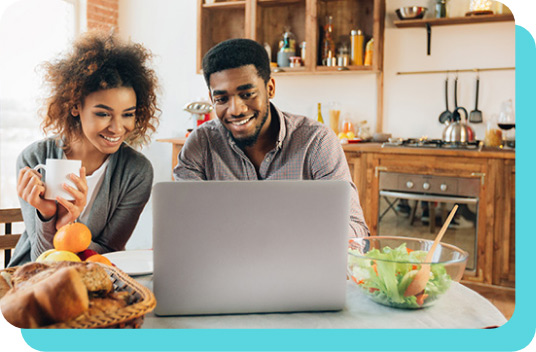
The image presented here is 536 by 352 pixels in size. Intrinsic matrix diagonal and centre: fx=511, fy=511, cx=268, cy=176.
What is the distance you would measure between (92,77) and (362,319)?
1098 millimetres

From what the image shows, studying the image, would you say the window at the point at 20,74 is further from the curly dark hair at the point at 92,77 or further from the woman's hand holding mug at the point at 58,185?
the woman's hand holding mug at the point at 58,185

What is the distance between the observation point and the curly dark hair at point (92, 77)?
1536 millimetres

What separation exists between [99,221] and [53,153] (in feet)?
0.87

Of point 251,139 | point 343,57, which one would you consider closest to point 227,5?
point 343,57

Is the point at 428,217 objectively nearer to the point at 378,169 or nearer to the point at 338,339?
the point at 378,169

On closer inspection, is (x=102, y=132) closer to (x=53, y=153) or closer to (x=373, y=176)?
(x=53, y=153)

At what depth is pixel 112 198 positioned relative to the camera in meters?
1.58

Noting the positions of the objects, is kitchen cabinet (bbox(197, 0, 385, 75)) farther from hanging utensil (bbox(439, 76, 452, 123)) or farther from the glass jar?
the glass jar

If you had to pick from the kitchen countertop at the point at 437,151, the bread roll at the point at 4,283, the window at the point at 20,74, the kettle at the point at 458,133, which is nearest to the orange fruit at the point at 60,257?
the bread roll at the point at 4,283

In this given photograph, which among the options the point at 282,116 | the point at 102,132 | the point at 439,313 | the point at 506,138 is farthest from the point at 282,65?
the point at 439,313

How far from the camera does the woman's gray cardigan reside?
156cm

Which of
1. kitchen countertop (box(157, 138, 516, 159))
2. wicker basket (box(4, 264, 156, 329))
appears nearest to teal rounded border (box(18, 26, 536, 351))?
wicker basket (box(4, 264, 156, 329))

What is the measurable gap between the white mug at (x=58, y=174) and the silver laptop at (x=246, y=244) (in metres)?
0.48

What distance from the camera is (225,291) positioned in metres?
0.83
